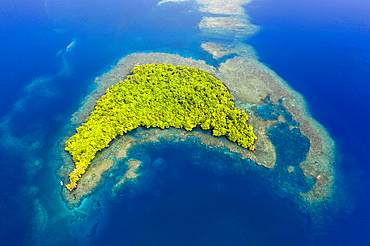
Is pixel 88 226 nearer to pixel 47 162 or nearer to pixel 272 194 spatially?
pixel 47 162

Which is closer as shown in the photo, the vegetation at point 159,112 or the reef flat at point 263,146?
the reef flat at point 263,146

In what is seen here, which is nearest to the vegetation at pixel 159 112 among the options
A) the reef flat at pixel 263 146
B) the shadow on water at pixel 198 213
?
the reef flat at pixel 263 146

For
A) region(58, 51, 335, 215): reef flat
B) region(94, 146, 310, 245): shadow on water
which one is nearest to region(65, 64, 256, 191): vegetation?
region(58, 51, 335, 215): reef flat

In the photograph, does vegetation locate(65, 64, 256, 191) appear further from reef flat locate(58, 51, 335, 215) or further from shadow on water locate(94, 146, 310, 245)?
shadow on water locate(94, 146, 310, 245)

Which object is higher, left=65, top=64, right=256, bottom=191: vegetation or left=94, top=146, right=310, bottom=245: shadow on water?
left=65, top=64, right=256, bottom=191: vegetation

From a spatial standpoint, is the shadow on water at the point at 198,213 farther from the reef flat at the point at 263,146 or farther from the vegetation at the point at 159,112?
the vegetation at the point at 159,112

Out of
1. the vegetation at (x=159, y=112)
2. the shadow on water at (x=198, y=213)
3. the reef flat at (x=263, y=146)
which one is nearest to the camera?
the shadow on water at (x=198, y=213)

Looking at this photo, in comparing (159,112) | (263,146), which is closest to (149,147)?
(159,112)
